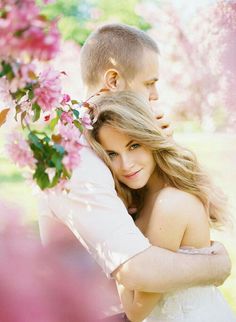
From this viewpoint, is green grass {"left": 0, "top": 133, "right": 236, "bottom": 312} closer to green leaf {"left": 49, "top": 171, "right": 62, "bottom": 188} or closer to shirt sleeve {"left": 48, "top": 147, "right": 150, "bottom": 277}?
shirt sleeve {"left": 48, "top": 147, "right": 150, "bottom": 277}

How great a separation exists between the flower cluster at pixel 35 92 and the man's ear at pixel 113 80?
689mm

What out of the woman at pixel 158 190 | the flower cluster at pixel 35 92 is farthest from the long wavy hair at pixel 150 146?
the flower cluster at pixel 35 92

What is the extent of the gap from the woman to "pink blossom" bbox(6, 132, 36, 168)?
0.75 m

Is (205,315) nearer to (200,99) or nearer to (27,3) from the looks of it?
(27,3)

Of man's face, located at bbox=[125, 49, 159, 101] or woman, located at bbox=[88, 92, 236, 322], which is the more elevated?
man's face, located at bbox=[125, 49, 159, 101]

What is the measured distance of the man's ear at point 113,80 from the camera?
2.45m

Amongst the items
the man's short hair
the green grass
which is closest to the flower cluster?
the man's short hair

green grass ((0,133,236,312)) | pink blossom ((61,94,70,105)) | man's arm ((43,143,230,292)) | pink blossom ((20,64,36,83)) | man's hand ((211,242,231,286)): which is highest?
pink blossom ((20,64,36,83))

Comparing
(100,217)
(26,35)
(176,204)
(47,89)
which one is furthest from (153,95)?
(26,35)

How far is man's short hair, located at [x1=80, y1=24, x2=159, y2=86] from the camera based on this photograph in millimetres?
2500

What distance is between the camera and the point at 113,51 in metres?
2.58

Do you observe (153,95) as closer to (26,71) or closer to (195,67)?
(26,71)

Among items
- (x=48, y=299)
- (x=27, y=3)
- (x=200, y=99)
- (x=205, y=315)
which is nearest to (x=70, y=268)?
(x=48, y=299)

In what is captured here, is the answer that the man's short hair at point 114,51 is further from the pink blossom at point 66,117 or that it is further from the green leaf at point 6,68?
the green leaf at point 6,68
